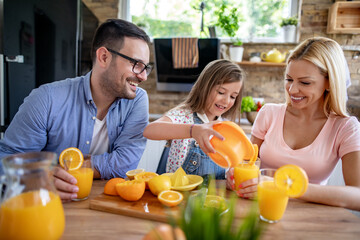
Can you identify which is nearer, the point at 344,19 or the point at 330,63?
the point at 330,63

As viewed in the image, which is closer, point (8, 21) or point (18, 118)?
point (18, 118)

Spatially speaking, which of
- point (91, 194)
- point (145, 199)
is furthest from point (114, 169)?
point (145, 199)

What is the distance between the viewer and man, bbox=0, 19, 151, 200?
51.4 inches

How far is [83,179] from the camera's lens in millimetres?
896

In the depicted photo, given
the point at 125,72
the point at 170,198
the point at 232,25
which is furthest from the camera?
the point at 232,25

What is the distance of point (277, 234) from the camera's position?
73 centimetres

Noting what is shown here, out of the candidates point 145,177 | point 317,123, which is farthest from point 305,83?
point 145,177

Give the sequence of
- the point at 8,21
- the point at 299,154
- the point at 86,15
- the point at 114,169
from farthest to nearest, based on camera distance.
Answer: the point at 86,15, the point at 8,21, the point at 299,154, the point at 114,169

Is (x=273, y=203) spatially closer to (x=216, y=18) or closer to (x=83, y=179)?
(x=83, y=179)

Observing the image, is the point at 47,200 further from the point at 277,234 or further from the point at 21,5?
the point at 21,5

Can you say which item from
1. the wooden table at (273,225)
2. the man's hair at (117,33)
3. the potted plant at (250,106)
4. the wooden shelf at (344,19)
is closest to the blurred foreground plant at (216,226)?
the wooden table at (273,225)

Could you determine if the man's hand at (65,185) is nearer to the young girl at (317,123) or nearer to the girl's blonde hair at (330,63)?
the young girl at (317,123)

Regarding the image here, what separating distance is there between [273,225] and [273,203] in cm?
7

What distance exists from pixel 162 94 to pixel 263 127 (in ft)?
6.72
